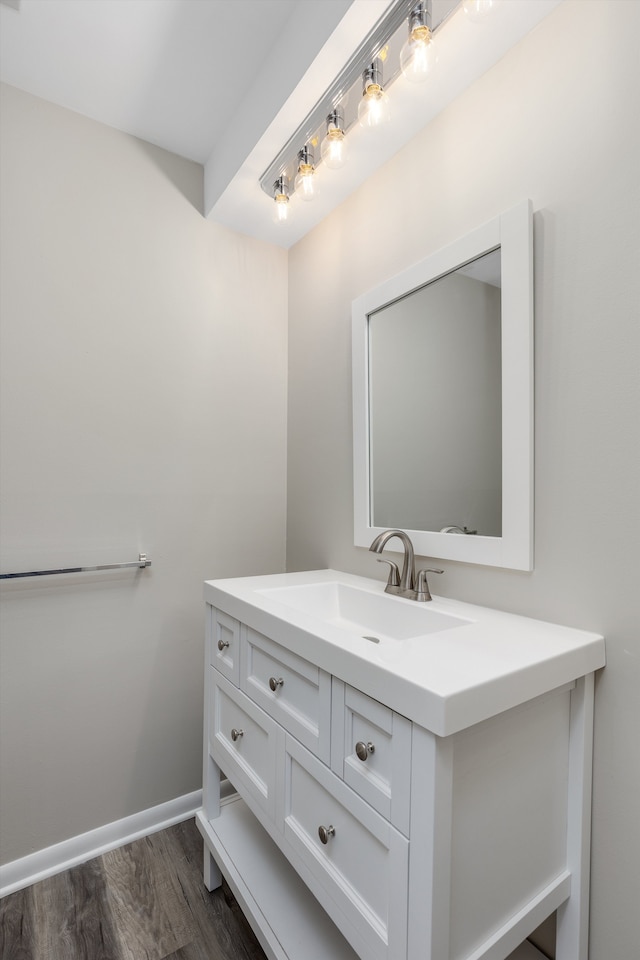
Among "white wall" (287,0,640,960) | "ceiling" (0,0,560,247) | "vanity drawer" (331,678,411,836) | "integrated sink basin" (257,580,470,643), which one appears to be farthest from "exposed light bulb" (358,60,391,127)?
"vanity drawer" (331,678,411,836)

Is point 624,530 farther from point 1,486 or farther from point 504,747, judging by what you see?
point 1,486

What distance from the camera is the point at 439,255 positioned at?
4.00 ft

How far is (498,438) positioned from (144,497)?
1159 millimetres

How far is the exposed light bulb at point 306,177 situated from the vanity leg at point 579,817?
1.51m

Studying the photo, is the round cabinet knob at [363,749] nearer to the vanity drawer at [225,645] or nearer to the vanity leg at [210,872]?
the vanity drawer at [225,645]

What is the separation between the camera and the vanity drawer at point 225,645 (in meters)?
1.23

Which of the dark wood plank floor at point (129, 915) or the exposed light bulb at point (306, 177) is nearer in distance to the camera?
the dark wood plank floor at point (129, 915)

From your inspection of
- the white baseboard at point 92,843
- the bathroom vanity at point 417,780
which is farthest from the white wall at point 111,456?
the bathroom vanity at point 417,780

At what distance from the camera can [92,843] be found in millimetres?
1471

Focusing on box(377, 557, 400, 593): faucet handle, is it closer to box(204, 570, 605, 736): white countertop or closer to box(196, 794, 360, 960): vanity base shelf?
box(204, 570, 605, 736): white countertop

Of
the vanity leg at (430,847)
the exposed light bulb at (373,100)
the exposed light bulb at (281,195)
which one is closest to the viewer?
the vanity leg at (430,847)

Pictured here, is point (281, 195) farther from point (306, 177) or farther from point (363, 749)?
point (363, 749)

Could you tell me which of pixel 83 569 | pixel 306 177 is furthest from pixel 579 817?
pixel 306 177

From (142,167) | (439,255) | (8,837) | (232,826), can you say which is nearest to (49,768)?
(8,837)
